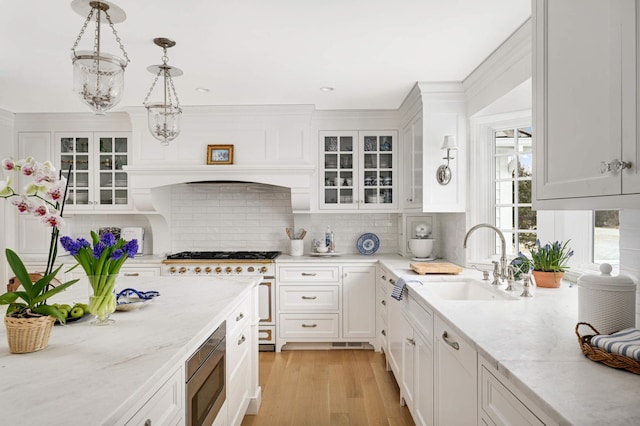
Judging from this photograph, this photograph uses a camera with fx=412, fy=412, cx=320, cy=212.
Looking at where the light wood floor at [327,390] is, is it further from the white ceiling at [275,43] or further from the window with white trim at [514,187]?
the white ceiling at [275,43]

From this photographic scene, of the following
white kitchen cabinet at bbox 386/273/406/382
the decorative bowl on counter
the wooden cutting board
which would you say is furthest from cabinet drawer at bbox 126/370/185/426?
the wooden cutting board

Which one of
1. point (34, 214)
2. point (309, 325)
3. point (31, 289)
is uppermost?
point (34, 214)

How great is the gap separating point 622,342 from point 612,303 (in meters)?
0.21

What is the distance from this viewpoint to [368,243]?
4641 millimetres

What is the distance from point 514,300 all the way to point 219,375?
4.97 feet

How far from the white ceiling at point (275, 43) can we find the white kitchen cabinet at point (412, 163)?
1.18 feet

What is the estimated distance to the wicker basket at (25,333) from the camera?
1.27m

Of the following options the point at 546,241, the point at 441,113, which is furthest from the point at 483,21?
the point at 546,241

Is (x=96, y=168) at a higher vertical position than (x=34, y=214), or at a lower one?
higher

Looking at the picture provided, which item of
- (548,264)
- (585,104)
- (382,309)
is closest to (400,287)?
(548,264)

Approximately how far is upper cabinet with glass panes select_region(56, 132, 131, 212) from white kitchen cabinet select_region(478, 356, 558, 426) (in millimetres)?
4111

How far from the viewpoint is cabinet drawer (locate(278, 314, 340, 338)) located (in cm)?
414

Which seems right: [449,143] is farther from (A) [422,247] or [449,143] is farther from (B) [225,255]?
(B) [225,255]

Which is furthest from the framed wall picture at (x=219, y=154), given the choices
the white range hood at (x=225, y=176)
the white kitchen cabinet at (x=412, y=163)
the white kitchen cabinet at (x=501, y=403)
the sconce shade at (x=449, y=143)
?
the white kitchen cabinet at (x=501, y=403)
